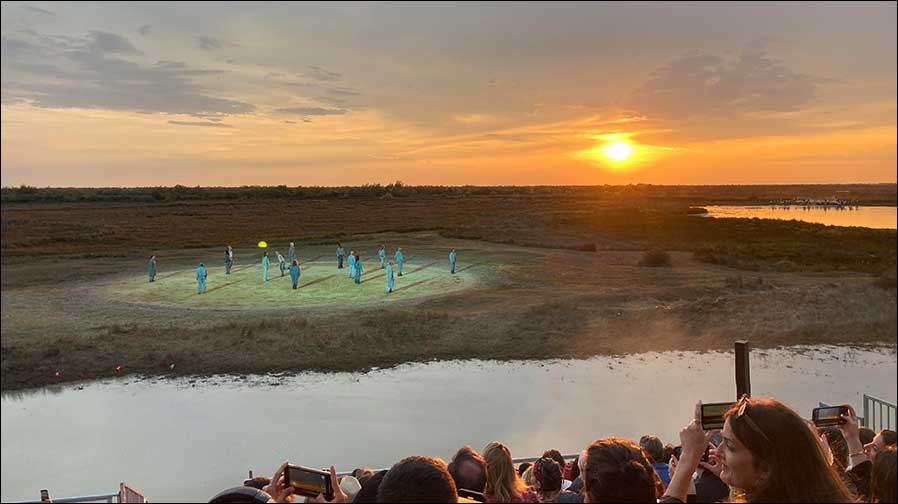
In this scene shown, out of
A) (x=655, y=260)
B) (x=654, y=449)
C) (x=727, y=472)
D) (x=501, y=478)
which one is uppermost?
(x=727, y=472)

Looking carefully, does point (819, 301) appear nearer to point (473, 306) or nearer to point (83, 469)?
point (473, 306)

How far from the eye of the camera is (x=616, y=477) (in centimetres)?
192

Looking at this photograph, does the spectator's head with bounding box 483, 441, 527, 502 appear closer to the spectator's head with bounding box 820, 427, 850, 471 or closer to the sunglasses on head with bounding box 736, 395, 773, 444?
the sunglasses on head with bounding box 736, 395, 773, 444

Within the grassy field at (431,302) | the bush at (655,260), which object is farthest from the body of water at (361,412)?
the bush at (655,260)

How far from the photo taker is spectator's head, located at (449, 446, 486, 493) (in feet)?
8.63

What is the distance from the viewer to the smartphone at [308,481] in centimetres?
227

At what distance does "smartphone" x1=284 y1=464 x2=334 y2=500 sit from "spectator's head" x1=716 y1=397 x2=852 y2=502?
3.99 ft

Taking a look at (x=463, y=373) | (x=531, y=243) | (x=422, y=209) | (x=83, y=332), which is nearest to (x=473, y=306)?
(x=463, y=373)

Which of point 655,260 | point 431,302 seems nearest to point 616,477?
point 431,302

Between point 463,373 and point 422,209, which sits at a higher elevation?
point 422,209

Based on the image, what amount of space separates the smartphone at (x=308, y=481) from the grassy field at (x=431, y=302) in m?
11.4

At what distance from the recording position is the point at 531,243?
32312 millimetres

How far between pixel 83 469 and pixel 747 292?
1654 cm

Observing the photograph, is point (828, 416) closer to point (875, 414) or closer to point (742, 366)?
point (742, 366)
